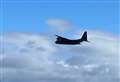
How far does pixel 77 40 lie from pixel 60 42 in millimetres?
7079

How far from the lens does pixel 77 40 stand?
3871 inches

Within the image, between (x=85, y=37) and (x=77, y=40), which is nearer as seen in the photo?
(x=77, y=40)

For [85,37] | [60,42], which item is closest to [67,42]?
[60,42]

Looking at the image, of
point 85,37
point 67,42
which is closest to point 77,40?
point 67,42

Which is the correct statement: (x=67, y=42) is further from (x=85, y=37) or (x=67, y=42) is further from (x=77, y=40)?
(x=85, y=37)

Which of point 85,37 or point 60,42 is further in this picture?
point 85,37

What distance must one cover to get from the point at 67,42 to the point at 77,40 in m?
4.52

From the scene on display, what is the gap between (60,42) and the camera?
99.1 meters

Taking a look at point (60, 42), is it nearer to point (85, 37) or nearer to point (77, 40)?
point (77, 40)

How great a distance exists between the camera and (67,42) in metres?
100

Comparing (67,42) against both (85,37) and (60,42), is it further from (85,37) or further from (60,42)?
(85,37)

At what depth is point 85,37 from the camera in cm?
10900

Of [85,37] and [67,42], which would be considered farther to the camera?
[85,37]
